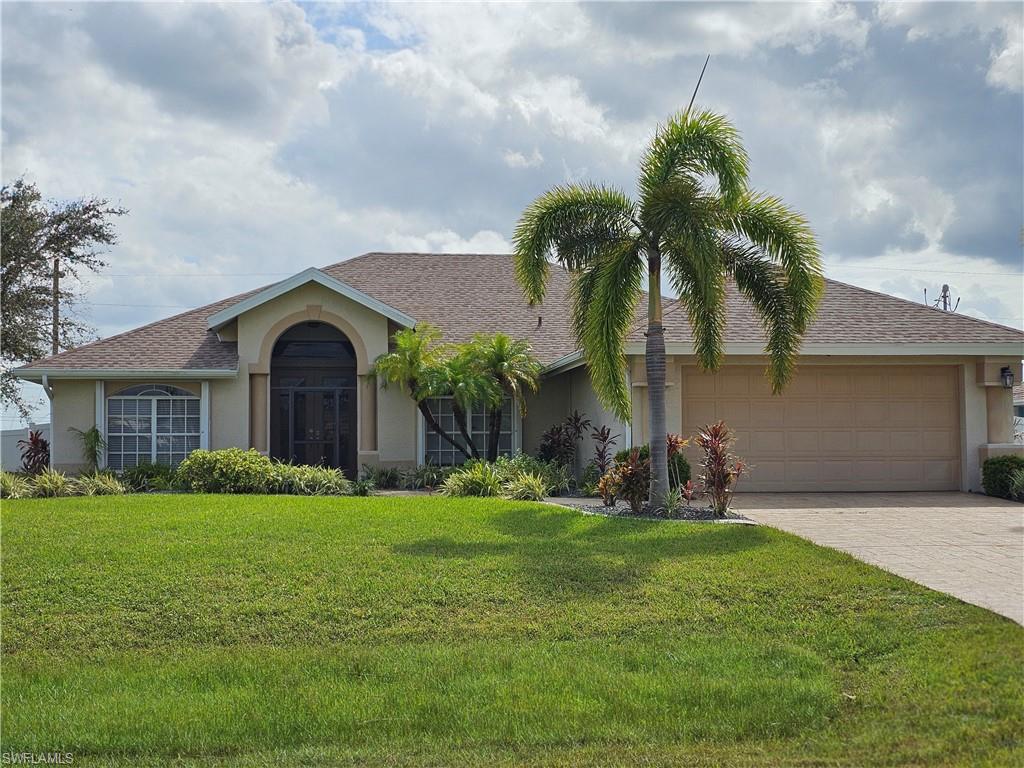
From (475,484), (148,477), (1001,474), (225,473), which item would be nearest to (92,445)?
(148,477)

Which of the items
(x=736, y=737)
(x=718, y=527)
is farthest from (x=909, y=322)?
(x=736, y=737)

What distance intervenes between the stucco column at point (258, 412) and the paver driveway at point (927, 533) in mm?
10108

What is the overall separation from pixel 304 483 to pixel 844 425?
399 inches

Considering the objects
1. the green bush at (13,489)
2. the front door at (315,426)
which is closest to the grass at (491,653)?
the green bush at (13,489)

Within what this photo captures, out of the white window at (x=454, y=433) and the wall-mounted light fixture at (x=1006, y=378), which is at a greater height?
the wall-mounted light fixture at (x=1006, y=378)

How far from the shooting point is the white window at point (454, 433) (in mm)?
20359

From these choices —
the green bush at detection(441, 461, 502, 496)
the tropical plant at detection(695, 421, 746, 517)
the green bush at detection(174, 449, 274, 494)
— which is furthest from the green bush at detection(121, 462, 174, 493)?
the tropical plant at detection(695, 421, 746, 517)

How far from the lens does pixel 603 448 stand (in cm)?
1711

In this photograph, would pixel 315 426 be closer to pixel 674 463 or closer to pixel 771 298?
pixel 674 463

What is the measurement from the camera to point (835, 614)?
7953 millimetres

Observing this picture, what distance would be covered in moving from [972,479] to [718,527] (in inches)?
310

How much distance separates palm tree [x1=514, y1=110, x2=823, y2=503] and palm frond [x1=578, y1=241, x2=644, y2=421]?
14 millimetres

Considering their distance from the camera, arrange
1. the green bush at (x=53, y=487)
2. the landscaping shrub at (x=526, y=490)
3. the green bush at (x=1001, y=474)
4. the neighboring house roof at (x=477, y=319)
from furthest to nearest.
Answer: the neighboring house roof at (x=477, y=319) < the green bush at (x=53, y=487) < the green bush at (x=1001, y=474) < the landscaping shrub at (x=526, y=490)

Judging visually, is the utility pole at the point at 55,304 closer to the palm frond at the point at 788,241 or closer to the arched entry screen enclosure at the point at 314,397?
the arched entry screen enclosure at the point at 314,397
